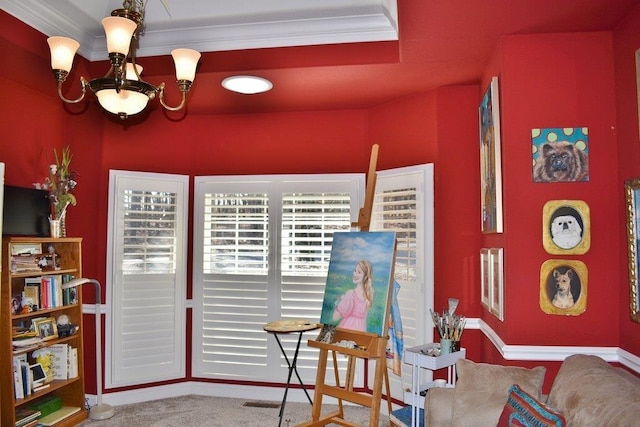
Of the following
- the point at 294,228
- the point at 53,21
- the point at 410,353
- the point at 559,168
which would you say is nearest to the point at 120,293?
the point at 294,228

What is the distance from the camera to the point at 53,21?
11.8 ft

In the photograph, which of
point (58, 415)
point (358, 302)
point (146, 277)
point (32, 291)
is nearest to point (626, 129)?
point (358, 302)

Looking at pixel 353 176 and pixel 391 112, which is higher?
pixel 391 112

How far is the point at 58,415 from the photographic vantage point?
4020 mm

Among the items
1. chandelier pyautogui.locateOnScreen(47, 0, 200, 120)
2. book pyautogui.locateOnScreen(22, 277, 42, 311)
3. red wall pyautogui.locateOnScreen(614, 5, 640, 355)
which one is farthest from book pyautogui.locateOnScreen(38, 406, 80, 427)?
red wall pyautogui.locateOnScreen(614, 5, 640, 355)

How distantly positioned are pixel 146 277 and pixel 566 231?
3.53 metres

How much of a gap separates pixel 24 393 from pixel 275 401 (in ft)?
6.73

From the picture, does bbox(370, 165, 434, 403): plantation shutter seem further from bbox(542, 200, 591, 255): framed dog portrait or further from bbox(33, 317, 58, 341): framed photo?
bbox(33, 317, 58, 341): framed photo

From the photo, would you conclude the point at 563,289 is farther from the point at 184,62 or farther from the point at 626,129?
the point at 184,62

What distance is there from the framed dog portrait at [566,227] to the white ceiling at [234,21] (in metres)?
1.58

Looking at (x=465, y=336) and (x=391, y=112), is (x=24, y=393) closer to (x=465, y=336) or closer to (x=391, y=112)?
(x=465, y=336)

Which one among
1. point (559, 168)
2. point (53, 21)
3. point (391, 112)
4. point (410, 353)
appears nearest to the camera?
point (559, 168)

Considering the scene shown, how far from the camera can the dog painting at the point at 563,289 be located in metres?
3.00

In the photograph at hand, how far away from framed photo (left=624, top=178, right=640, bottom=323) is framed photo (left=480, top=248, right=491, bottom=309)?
3.24 feet
